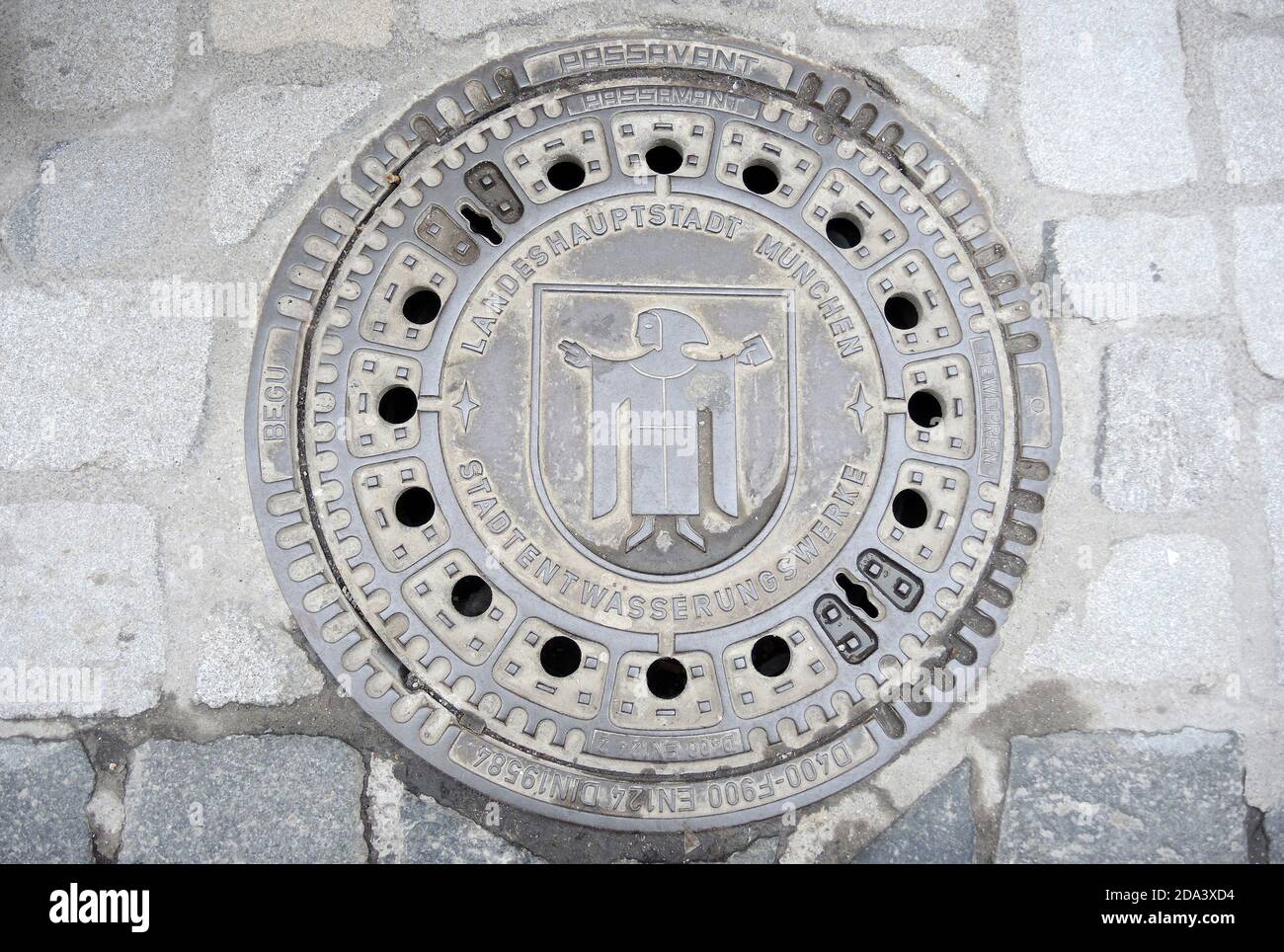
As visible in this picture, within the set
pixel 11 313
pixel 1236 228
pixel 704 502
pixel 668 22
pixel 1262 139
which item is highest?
pixel 668 22

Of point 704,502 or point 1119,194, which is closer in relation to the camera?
point 704,502

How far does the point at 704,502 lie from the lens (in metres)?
2.21

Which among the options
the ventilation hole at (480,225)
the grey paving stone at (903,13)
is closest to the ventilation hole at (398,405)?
the ventilation hole at (480,225)

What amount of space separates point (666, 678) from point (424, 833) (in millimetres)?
699

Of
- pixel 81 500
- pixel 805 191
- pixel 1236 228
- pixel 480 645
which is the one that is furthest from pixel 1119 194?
pixel 81 500

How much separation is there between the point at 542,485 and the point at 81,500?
1139 mm

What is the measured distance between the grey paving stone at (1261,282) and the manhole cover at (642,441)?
22.6 inches

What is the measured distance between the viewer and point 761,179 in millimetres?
2455

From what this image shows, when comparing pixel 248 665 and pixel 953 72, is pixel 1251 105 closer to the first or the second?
pixel 953 72

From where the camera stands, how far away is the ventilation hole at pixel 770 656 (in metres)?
2.26

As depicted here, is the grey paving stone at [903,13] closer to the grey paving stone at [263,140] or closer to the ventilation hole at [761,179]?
the ventilation hole at [761,179]

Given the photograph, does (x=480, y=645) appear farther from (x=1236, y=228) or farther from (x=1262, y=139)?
(x=1262, y=139)

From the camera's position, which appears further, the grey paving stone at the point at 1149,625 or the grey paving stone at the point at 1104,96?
the grey paving stone at the point at 1104,96

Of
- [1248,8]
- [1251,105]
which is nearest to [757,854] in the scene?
[1251,105]
